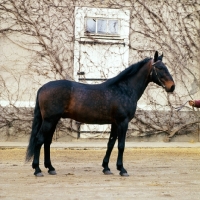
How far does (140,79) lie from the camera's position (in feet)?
22.4

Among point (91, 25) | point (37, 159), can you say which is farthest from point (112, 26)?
point (37, 159)

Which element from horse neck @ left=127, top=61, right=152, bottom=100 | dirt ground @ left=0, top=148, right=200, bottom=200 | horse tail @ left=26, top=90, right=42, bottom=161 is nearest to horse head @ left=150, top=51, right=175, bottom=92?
horse neck @ left=127, top=61, right=152, bottom=100

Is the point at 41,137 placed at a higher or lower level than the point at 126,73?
lower

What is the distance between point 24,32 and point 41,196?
21.3 ft

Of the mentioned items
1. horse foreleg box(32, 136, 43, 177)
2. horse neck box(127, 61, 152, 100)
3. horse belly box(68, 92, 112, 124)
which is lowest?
horse foreleg box(32, 136, 43, 177)

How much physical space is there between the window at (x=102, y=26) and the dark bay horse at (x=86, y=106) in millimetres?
4478

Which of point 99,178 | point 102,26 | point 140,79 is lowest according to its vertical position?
point 99,178

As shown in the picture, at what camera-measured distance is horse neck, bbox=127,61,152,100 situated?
22.3 ft

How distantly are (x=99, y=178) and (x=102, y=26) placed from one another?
18.5 feet

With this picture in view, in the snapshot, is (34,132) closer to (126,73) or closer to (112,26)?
(126,73)

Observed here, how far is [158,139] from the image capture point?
11164mm

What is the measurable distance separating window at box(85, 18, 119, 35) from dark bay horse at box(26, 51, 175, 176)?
4478 mm

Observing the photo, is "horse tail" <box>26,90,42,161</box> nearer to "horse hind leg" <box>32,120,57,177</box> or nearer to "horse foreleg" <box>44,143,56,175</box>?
"horse hind leg" <box>32,120,57,177</box>

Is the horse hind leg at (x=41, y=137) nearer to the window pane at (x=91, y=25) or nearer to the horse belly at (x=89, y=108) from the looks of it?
the horse belly at (x=89, y=108)
